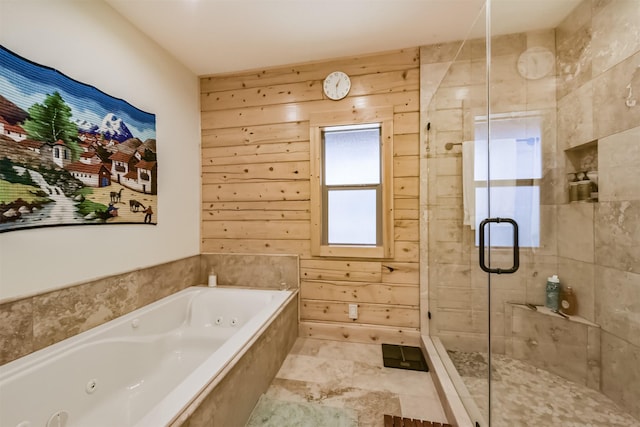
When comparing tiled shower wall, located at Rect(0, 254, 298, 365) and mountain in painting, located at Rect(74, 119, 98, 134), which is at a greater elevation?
mountain in painting, located at Rect(74, 119, 98, 134)

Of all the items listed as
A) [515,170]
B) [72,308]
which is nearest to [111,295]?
[72,308]

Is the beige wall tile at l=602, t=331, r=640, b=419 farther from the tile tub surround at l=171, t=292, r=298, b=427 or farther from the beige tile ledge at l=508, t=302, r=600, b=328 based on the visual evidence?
the tile tub surround at l=171, t=292, r=298, b=427

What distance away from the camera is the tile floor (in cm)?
154

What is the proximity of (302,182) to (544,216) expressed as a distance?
1.88 m

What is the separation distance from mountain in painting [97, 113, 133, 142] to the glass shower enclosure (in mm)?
2420

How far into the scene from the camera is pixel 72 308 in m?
1.45

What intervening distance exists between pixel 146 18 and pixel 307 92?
130 centimetres

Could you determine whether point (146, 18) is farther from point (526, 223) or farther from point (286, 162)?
point (526, 223)

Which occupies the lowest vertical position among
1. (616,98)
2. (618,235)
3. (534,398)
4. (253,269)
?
(534,398)

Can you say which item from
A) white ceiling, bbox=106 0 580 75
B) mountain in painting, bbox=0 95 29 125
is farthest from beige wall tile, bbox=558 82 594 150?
mountain in painting, bbox=0 95 29 125

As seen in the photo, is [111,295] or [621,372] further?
[111,295]

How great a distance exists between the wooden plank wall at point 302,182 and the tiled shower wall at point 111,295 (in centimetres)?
16

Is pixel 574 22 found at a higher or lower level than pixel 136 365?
higher

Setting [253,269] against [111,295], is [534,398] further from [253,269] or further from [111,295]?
[111,295]
